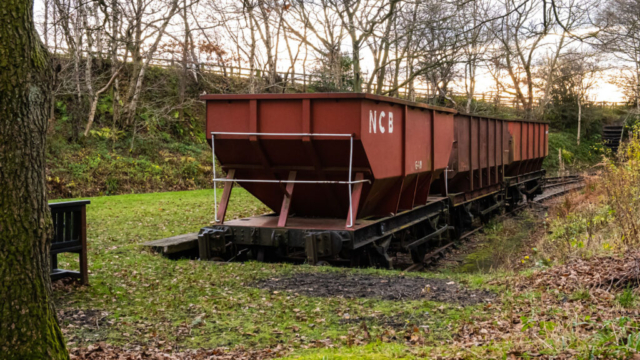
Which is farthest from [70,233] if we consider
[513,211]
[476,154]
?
[513,211]

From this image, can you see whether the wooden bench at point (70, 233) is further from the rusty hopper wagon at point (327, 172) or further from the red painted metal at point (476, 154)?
the red painted metal at point (476, 154)

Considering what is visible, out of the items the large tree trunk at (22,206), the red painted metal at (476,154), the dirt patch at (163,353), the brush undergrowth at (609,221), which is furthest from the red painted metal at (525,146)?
the large tree trunk at (22,206)

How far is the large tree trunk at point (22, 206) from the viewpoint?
149 inches

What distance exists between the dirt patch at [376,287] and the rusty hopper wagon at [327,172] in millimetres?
831

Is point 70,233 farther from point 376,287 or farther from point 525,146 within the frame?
point 525,146

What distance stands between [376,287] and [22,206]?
455 centimetres

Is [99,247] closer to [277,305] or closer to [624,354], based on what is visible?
[277,305]

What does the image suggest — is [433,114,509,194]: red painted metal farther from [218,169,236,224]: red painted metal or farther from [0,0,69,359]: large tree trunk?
[0,0,69,359]: large tree trunk

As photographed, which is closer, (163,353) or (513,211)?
(163,353)

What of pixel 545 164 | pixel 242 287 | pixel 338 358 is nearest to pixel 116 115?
pixel 242 287

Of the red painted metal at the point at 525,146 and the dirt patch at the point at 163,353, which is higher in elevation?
the red painted metal at the point at 525,146

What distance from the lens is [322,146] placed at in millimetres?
8680

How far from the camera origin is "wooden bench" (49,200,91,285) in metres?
6.89

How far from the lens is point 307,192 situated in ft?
32.2
